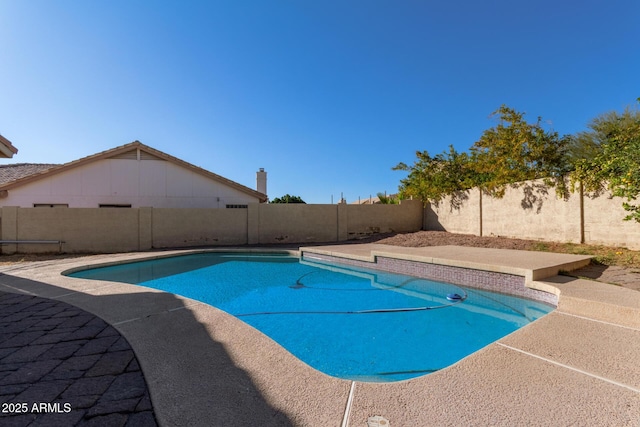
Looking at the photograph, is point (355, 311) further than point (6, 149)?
No

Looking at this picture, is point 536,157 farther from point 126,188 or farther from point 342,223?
point 126,188

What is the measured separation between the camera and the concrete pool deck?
1.81 metres

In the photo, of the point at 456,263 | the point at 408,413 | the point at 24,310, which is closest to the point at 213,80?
the point at 24,310

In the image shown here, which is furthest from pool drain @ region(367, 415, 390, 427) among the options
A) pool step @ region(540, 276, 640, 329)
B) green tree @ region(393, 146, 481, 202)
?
green tree @ region(393, 146, 481, 202)

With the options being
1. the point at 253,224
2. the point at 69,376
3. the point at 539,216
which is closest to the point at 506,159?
the point at 539,216

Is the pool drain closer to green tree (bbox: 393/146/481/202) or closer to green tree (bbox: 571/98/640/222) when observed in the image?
green tree (bbox: 571/98/640/222)

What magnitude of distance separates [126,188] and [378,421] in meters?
16.1

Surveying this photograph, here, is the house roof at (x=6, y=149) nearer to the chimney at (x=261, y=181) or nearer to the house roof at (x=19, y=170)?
the chimney at (x=261, y=181)

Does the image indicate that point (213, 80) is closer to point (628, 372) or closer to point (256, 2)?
point (256, 2)

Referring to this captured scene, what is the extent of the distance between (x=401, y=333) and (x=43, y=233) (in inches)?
531

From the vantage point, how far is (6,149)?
545 centimetres

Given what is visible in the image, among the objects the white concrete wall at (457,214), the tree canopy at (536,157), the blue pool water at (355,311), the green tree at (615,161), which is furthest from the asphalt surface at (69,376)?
the white concrete wall at (457,214)

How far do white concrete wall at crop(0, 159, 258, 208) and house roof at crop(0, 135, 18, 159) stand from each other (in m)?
9.07

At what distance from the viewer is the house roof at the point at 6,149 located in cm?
529
